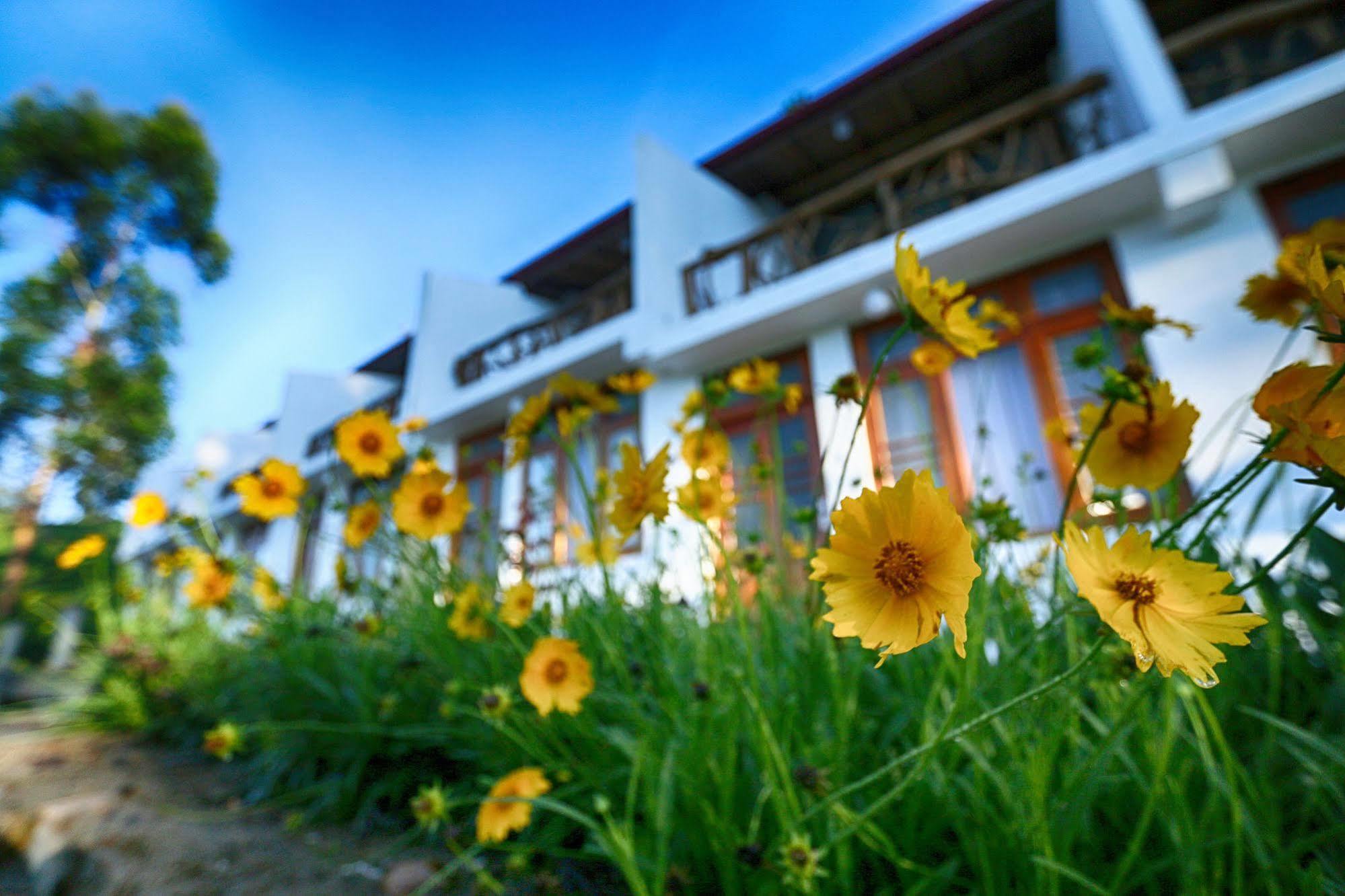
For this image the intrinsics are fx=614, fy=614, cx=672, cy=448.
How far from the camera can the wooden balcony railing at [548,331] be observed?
5.65 m

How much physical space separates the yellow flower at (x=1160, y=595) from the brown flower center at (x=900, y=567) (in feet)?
0.25

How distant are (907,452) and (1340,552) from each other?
2.91 m

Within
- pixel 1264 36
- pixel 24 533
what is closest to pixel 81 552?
pixel 1264 36

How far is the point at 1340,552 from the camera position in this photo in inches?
34.7

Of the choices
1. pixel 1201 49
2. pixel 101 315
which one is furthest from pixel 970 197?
pixel 101 315

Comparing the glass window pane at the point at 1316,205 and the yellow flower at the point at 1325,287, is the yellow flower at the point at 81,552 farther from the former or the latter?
the glass window pane at the point at 1316,205

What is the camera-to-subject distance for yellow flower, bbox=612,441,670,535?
2.04 feet

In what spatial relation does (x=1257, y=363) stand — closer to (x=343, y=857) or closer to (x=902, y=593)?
(x=902, y=593)

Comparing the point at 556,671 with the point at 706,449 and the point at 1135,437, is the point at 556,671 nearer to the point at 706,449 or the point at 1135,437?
the point at 706,449

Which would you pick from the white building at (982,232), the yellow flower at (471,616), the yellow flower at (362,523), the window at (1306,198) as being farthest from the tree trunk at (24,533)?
the window at (1306,198)

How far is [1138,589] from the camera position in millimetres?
330

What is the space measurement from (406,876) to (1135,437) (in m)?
0.98

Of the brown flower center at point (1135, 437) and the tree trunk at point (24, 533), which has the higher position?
the tree trunk at point (24, 533)

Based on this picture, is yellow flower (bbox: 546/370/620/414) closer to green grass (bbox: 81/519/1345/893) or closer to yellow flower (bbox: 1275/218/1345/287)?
green grass (bbox: 81/519/1345/893)
